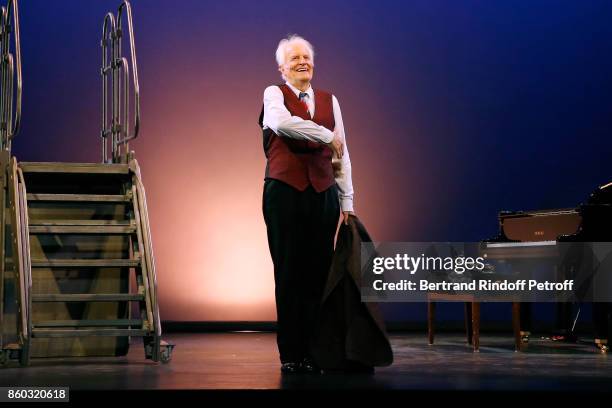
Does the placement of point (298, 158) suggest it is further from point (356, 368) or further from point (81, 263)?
point (81, 263)

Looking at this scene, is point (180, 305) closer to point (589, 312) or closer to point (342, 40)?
point (342, 40)

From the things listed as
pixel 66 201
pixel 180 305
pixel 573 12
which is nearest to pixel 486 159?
pixel 573 12

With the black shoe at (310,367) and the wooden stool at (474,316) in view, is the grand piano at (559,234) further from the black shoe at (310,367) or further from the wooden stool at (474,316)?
the black shoe at (310,367)

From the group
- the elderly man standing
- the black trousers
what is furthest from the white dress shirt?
the black trousers

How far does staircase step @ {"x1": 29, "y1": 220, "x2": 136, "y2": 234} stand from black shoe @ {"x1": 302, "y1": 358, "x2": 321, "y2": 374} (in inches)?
57.9

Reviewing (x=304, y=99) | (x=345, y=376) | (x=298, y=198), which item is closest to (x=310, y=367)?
(x=345, y=376)

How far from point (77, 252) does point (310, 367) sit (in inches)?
72.0

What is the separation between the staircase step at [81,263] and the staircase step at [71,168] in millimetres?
530

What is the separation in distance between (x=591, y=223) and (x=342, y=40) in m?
3.10

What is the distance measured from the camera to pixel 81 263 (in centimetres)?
470

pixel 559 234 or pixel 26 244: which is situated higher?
pixel 559 234

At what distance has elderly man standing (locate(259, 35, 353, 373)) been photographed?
3.77 metres

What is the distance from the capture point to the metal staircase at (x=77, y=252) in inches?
182

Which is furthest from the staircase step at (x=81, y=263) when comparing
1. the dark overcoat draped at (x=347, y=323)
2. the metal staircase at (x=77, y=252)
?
the dark overcoat draped at (x=347, y=323)
